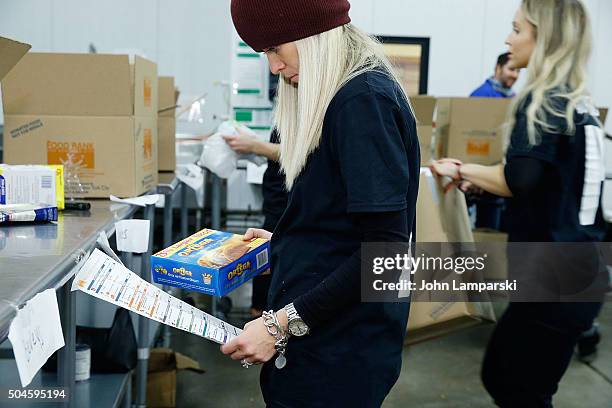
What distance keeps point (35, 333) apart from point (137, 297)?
0.69ft

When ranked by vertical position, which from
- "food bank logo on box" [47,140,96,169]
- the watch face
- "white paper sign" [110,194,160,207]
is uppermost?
"food bank logo on box" [47,140,96,169]

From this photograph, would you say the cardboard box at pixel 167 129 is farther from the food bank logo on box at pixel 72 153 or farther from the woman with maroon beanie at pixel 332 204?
A: the woman with maroon beanie at pixel 332 204

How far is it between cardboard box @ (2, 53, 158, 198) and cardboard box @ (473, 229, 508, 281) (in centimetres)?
136

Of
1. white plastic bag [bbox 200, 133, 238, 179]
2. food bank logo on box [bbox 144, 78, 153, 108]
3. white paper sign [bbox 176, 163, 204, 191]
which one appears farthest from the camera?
white plastic bag [bbox 200, 133, 238, 179]

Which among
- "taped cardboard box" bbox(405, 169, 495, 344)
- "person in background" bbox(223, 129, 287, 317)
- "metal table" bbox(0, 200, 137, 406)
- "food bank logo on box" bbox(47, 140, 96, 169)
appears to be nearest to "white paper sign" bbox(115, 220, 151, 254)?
"metal table" bbox(0, 200, 137, 406)

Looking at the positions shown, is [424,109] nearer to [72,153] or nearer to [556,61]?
[556,61]

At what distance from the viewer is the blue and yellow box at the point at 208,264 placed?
1.15m

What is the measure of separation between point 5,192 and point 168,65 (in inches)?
162

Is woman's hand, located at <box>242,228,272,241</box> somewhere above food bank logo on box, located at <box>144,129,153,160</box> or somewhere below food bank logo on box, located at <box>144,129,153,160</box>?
below

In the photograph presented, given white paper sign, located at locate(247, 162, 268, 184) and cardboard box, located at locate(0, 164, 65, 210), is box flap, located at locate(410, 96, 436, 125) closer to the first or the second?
white paper sign, located at locate(247, 162, 268, 184)

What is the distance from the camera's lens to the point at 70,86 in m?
1.91

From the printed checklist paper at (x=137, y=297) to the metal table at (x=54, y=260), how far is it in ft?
0.23

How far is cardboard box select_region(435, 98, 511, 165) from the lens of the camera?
3.12m

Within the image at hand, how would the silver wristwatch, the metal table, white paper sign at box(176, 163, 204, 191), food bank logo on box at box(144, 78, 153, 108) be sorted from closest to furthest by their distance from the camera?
1. the metal table
2. the silver wristwatch
3. food bank logo on box at box(144, 78, 153, 108)
4. white paper sign at box(176, 163, 204, 191)
